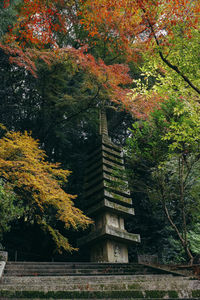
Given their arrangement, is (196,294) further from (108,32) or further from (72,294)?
(108,32)

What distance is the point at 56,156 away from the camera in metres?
14.4

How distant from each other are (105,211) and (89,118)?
5.39 meters

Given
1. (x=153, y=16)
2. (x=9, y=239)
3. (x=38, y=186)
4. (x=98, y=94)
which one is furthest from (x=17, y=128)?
(x=153, y=16)

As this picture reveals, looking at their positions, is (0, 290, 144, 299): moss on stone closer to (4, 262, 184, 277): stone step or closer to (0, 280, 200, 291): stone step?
(0, 280, 200, 291): stone step

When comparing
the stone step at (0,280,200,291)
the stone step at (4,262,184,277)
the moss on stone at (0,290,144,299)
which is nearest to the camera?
the moss on stone at (0,290,144,299)

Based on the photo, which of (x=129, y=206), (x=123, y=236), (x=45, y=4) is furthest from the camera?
(x=45, y=4)

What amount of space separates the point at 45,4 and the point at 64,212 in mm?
11358

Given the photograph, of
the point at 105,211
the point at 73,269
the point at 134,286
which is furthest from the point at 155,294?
the point at 105,211

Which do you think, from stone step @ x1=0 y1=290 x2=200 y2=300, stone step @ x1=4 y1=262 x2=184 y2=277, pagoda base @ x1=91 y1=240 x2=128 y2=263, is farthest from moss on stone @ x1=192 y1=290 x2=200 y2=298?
pagoda base @ x1=91 y1=240 x2=128 y2=263

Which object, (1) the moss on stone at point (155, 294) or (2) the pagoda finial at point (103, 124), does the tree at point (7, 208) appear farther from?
(2) the pagoda finial at point (103, 124)

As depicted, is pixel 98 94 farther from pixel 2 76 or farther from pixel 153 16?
pixel 153 16

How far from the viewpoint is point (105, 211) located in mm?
11359

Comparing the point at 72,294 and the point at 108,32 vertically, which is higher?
the point at 108,32

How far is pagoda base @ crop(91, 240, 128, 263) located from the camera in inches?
418
